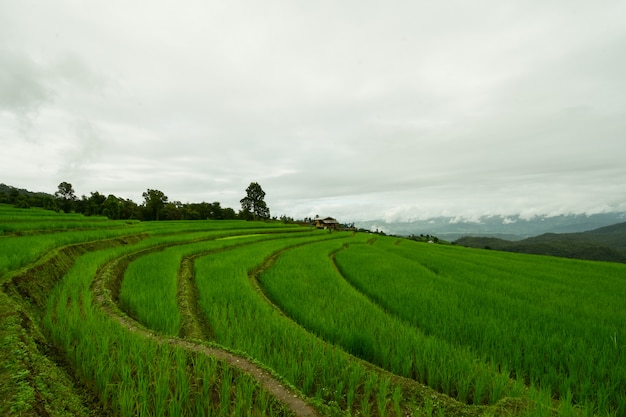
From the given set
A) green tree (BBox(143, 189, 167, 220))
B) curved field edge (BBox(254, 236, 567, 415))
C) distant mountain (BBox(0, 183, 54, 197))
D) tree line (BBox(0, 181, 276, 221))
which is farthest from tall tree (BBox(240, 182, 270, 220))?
curved field edge (BBox(254, 236, 567, 415))

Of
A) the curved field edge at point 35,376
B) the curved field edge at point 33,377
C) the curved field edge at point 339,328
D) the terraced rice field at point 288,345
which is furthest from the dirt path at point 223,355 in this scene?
the curved field edge at point 339,328

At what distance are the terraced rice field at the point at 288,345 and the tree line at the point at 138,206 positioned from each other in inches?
1746

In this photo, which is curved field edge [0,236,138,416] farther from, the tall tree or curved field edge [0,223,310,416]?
the tall tree

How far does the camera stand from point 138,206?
205 feet

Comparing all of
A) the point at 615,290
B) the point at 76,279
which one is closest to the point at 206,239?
the point at 76,279

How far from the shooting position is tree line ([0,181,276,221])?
Answer: 4909 cm

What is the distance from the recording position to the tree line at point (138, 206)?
49.1 metres

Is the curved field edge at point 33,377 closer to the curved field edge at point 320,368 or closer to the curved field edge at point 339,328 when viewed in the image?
the curved field edge at point 320,368

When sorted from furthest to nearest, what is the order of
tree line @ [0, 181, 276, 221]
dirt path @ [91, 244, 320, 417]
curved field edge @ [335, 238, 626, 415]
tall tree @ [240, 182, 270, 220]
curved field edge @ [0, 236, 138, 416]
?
tall tree @ [240, 182, 270, 220], tree line @ [0, 181, 276, 221], curved field edge @ [335, 238, 626, 415], dirt path @ [91, 244, 320, 417], curved field edge @ [0, 236, 138, 416]

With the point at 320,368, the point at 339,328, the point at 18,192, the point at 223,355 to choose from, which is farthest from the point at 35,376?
the point at 18,192

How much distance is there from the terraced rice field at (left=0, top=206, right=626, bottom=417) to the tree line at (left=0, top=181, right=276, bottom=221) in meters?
44.4

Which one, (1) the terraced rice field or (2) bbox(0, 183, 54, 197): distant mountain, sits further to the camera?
(2) bbox(0, 183, 54, 197): distant mountain

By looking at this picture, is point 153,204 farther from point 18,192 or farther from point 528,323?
point 528,323

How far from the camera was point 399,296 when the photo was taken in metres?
7.27
